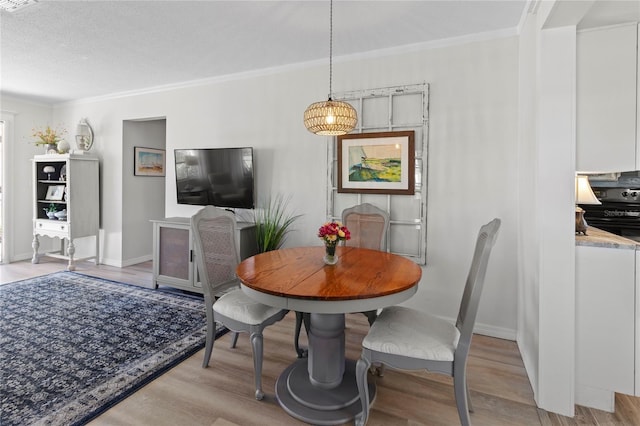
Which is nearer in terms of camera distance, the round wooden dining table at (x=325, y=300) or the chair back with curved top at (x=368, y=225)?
the round wooden dining table at (x=325, y=300)

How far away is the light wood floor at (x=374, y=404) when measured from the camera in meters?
1.86

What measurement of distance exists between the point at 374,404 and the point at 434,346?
1.98 feet

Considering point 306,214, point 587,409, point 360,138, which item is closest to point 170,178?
point 306,214

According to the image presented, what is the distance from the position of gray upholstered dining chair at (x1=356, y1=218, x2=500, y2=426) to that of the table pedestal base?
0.11 m

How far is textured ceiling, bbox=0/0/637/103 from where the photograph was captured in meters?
2.56

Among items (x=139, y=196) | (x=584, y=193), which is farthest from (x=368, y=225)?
(x=139, y=196)

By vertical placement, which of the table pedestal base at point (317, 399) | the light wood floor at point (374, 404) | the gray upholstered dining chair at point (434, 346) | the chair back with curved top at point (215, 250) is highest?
the chair back with curved top at point (215, 250)

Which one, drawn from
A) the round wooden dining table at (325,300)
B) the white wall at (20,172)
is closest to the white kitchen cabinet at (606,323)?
the round wooden dining table at (325,300)

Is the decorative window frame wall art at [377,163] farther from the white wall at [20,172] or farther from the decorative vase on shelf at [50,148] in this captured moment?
the white wall at [20,172]

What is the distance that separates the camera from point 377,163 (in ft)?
10.9

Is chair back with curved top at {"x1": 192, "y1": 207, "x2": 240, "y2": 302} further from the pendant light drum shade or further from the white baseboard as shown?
the white baseboard

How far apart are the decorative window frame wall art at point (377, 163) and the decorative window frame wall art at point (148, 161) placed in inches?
139

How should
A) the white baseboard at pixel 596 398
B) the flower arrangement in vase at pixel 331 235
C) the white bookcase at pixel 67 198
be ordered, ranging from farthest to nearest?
the white bookcase at pixel 67 198 → the flower arrangement in vase at pixel 331 235 → the white baseboard at pixel 596 398

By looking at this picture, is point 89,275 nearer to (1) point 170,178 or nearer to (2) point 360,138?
(1) point 170,178
